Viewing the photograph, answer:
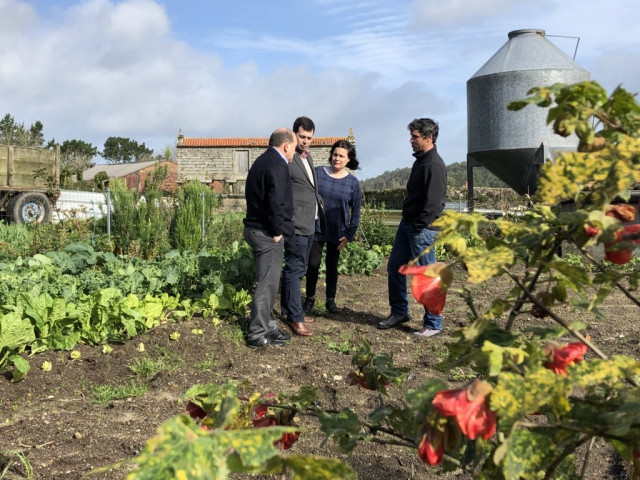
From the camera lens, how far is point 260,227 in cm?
450

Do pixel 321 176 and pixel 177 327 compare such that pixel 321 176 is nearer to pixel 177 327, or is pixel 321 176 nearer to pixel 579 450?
pixel 177 327

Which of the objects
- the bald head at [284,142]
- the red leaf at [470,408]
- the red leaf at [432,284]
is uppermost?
the bald head at [284,142]

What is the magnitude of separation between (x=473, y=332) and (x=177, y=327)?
4.15 meters

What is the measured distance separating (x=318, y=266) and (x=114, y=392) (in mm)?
2515

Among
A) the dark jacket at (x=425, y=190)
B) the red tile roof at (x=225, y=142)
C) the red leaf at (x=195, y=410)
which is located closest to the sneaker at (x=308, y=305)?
the dark jacket at (x=425, y=190)

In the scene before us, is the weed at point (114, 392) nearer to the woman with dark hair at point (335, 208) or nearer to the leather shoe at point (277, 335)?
the leather shoe at point (277, 335)

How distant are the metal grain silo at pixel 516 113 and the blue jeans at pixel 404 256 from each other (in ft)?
21.8

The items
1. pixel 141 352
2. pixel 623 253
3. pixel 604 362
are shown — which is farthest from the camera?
pixel 141 352

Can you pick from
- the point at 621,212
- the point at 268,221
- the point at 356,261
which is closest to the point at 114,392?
the point at 268,221

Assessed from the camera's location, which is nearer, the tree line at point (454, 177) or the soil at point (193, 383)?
the soil at point (193, 383)

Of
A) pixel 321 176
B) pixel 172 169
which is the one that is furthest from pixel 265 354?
pixel 172 169

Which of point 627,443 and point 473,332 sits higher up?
point 473,332

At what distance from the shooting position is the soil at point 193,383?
104 inches

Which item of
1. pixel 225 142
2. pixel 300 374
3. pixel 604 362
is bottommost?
pixel 300 374
